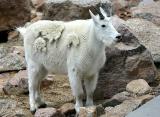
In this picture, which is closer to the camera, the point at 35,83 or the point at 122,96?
the point at 122,96

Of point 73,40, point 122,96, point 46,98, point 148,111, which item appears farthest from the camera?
point 46,98

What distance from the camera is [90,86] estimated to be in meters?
9.20

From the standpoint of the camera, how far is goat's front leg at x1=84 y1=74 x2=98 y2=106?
9141mm

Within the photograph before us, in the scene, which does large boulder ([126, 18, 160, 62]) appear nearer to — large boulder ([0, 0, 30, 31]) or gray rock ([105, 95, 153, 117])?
gray rock ([105, 95, 153, 117])

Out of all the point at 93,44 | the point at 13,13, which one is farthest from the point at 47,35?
the point at 13,13

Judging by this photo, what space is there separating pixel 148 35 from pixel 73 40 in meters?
3.29

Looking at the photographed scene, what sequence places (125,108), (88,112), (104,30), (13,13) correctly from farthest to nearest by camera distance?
1. (13,13)
2. (104,30)
3. (88,112)
4. (125,108)

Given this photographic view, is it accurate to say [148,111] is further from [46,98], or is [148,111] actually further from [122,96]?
[46,98]

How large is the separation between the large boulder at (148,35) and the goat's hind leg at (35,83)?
2.58 metres

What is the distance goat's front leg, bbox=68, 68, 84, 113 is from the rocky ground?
179 mm

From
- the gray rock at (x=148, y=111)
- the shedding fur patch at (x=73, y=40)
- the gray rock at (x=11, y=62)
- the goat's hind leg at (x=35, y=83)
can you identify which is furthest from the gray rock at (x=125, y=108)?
the gray rock at (x=11, y=62)

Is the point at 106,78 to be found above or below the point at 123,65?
below

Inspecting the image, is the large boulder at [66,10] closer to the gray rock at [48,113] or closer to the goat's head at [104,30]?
the goat's head at [104,30]

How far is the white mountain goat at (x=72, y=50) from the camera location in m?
8.67
